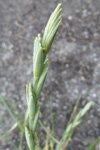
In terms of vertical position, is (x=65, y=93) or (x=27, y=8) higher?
(x=27, y=8)

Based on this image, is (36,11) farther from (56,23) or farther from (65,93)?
(56,23)

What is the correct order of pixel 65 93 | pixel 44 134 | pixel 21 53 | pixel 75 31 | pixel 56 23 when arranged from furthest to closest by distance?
pixel 75 31 < pixel 21 53 < pixel 65 93 < pixel 44 134 < pixel 56 23

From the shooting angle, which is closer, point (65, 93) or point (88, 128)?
point (88, 128)

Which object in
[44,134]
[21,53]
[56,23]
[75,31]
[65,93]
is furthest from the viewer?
[75,31]

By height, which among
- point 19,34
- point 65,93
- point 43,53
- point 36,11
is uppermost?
point 36,11

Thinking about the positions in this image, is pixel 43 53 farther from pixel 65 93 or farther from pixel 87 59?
pixel 87 59

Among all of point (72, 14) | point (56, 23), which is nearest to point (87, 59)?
point (72, 14)
